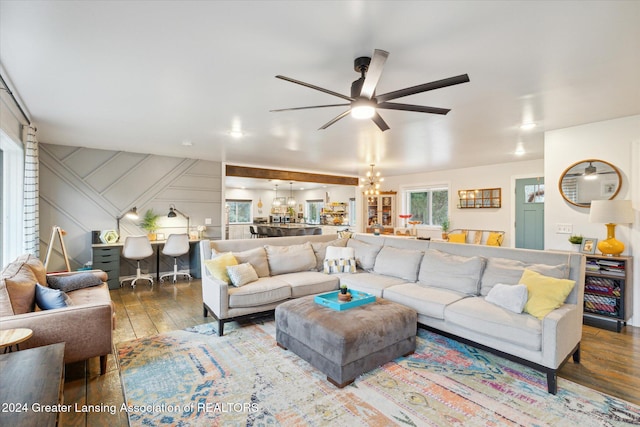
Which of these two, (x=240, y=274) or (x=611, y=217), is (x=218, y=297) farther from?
(x=611, y=217)

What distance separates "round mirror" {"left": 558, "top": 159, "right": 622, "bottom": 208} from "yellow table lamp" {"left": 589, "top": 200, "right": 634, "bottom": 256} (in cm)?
37

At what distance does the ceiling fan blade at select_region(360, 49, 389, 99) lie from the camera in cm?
180

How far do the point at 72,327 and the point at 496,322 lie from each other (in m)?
3.39

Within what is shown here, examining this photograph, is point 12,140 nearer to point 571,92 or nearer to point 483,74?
point 483,74

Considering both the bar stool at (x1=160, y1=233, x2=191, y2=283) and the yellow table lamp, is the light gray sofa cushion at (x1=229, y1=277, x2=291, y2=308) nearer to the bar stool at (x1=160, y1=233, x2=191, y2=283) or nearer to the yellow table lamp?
the bar stool at (x1=160, y1=233, x2=191, y2=283)

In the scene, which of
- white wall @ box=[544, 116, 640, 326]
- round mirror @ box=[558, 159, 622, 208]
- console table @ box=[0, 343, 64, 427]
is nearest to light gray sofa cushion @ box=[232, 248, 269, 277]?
console table @ box=[0, 343, 64, 427]

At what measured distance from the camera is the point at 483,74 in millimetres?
2598

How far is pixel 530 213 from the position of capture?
21.8 feet

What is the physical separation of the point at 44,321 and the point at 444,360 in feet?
10.6

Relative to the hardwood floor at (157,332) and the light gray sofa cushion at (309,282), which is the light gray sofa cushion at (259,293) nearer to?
the light gray sofa cushion at (309,282)

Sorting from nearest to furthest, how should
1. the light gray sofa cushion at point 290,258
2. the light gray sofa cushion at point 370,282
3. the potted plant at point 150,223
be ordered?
the light gray sofa cushion at point 370,282
the light gray sofa cushion at point 290,258
the potted plant at point 150,223

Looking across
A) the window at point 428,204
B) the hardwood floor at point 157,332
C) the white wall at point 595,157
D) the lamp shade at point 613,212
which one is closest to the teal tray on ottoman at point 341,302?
the hardwood floor at point 157,332

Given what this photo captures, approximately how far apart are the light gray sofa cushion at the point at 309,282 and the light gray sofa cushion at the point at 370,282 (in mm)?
162

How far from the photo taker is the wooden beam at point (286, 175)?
7.21 meters
